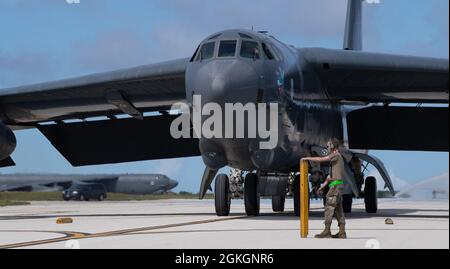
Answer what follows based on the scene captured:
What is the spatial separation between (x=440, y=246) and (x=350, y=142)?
14.0 meters

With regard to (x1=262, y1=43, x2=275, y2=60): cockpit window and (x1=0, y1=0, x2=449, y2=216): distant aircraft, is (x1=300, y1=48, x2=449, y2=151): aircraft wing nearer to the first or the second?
(x1=0, y1=0, x2=449, y2=216): distant aircraft

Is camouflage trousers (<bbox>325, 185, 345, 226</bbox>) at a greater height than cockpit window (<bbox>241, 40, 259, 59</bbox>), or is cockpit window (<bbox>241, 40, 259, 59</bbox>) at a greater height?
cockpit window (<bbox>241, 40, 259, 59</bbox>)

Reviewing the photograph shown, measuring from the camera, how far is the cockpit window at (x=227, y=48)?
17875mm

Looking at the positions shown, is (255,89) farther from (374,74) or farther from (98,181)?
(98,181)

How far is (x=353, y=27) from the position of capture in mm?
30891

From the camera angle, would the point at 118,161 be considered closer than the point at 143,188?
Yes

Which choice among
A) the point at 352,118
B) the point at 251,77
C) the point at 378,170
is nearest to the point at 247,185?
the point at 251,77

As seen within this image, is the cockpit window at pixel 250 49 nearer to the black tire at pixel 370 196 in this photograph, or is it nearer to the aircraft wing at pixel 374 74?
the aircraft wing at pixel 374 74

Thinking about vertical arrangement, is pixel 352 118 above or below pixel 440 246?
above

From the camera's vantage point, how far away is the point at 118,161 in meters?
27.6

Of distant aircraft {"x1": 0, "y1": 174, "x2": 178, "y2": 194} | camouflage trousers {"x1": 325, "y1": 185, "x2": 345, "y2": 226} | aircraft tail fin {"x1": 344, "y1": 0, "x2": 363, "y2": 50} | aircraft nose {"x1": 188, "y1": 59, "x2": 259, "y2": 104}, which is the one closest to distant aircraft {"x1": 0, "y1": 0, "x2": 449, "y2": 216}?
aircraft nose {"x1": 188, "y1": 59, "x2": 259, "y2": 104}
